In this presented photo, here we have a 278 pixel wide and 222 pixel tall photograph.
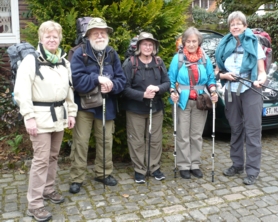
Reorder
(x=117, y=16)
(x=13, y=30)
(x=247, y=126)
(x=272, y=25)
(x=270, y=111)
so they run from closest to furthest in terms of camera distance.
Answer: (x=247, y=126) < (x=117, y=16) < (x=270, y=111) < (x=13, y=30) < (x=272, y=25)

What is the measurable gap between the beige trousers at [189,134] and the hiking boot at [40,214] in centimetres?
191

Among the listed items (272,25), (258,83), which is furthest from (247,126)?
(272,25)

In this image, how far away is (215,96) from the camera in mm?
4637

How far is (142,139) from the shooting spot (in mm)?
4664

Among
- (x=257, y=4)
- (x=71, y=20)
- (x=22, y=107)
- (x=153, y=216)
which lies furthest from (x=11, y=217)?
(x=257, y=4)

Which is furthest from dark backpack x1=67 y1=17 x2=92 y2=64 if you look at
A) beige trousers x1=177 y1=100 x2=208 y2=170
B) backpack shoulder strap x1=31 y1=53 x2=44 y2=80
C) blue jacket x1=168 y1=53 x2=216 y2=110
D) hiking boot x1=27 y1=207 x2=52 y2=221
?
hiking boot x1=27 y1=207 x2=52 y2=221

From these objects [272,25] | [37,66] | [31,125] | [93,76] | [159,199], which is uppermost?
[272,25]

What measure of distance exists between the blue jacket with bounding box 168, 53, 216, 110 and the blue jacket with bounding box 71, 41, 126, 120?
0.72m

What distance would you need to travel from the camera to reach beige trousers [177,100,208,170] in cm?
470

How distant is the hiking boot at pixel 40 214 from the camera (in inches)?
146

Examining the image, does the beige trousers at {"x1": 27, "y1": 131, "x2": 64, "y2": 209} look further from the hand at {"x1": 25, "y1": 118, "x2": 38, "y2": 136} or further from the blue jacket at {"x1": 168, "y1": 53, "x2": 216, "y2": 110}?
the blue jacket at {"x1": 168, "y1": 53, "x2": 216, "y2": 110}

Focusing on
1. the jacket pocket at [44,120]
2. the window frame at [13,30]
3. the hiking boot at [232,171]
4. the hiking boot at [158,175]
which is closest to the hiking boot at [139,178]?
the hiking boot at [158,175]

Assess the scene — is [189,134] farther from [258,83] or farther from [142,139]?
[258,83]

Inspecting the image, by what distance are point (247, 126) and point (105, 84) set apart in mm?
1931
